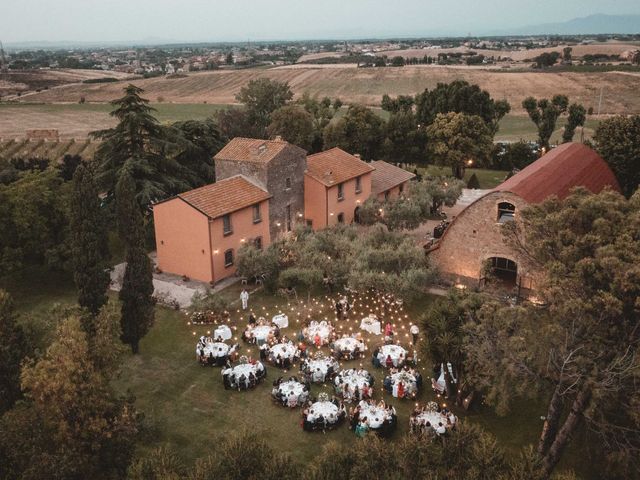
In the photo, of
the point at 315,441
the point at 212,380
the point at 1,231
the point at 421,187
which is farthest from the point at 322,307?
the point at 1,231

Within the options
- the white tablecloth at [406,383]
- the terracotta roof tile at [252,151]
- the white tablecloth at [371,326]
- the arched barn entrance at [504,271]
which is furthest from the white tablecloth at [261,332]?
the terracotta roof tile at [252,151]

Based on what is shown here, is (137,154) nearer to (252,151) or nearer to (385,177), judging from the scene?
(252,151)

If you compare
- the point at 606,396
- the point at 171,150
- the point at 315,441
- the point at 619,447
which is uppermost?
the point at 171,150

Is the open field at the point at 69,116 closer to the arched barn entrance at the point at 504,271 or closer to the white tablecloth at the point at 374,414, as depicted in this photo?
the arched barn entrance at the point at 504,271

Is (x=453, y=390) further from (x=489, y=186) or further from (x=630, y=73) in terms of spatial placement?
(x=630, y=73)

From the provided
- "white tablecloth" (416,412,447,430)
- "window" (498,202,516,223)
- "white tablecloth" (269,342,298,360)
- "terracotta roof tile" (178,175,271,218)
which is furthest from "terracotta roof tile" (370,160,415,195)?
"white tablecloth" (416,412,447,430)
